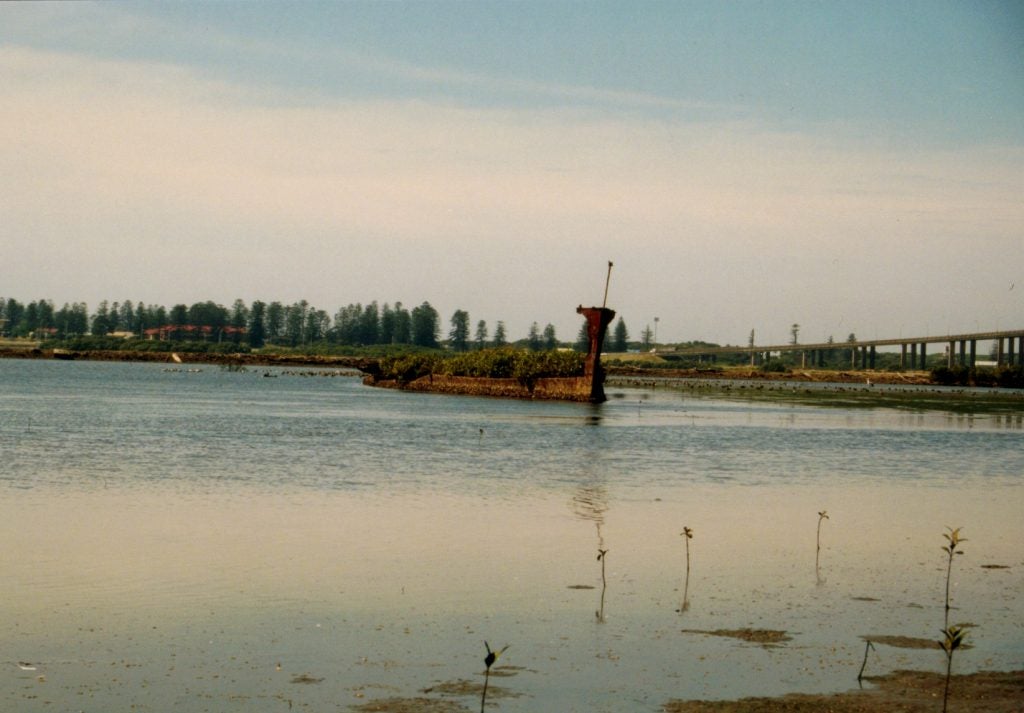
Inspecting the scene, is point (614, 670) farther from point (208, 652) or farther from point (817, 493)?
point (817, 493)

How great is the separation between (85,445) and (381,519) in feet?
69.6

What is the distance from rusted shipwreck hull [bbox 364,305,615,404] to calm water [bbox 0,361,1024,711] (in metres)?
37.6

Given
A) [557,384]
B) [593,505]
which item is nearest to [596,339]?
[557,384]

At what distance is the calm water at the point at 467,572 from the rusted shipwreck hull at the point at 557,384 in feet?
123

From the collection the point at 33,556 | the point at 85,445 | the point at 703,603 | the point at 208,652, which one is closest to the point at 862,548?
the point at 703,603

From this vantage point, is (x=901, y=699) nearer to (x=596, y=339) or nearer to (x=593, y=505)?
(x=593, y=505)

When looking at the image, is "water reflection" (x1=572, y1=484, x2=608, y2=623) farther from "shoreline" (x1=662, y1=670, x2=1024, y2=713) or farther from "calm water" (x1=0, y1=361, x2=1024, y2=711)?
"shoreline" (x1=662, y1=670, x2=1024, y2=713)

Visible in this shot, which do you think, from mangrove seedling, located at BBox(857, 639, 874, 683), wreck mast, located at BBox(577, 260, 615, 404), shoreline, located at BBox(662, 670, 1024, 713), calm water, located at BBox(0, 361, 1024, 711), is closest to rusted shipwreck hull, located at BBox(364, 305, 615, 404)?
wreck mast, located at BBox(577, 260, 615, 404)

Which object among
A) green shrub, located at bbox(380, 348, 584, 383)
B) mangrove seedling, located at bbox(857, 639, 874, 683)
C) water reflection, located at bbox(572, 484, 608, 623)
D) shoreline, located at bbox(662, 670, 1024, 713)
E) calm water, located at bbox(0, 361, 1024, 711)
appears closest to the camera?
shoreline, located at bbox(662, 670, 1024, 713)

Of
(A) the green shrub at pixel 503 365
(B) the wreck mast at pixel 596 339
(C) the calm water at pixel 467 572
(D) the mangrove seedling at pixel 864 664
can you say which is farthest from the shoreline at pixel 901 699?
(A) the green shrub at pixel 503 365

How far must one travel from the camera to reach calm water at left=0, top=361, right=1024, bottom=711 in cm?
1275

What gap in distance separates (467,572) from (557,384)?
231 ft

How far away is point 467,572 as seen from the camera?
739 inches

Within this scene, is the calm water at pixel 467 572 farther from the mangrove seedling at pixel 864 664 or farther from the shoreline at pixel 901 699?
the shoreline at pixel 901 699
